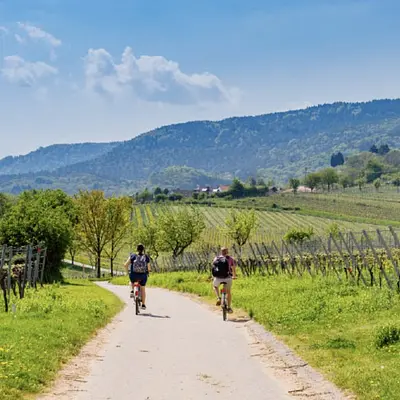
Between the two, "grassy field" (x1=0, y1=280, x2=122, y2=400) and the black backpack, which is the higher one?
the black backpack

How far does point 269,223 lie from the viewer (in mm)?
146125

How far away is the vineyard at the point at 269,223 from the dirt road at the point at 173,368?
285 ft

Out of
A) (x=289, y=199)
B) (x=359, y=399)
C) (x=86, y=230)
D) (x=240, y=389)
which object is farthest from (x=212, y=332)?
(x=289, y=199)

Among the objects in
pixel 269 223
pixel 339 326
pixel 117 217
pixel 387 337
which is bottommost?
pixel 269 223

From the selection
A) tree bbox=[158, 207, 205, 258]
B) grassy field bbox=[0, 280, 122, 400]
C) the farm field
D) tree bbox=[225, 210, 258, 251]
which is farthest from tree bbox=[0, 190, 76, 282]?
Result: the farm field

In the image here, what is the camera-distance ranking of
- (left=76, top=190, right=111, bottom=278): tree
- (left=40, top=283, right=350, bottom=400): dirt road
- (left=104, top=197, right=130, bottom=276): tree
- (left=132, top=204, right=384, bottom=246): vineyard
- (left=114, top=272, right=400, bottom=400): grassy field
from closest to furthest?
(left=40, top=283, right=350, bottom=400): dirt road
(left=114, top=272, right=400, bottom=400): grassy field
(left=76, top=190, right=111, bottom=278): tree
(left=104, top=197, right=130, bottom=276): tree
(left=132, top=204, right=384, bottom=246): vineyard

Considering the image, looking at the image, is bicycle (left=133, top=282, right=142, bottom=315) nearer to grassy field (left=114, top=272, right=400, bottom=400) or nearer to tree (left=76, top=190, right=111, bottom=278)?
grassy field (left=114, top=272, right=400, bottom=400)

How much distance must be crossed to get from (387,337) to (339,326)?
2.94 meters

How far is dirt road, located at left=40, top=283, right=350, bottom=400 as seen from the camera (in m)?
9.56

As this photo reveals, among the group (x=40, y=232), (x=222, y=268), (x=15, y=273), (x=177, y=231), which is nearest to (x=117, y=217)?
(x=177, y=231)

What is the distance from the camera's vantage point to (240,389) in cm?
988

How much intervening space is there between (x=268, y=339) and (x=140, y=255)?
736 centimetres

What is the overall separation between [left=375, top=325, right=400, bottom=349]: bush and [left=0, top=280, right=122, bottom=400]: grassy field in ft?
20.9

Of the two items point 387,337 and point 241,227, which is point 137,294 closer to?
point 387,337
